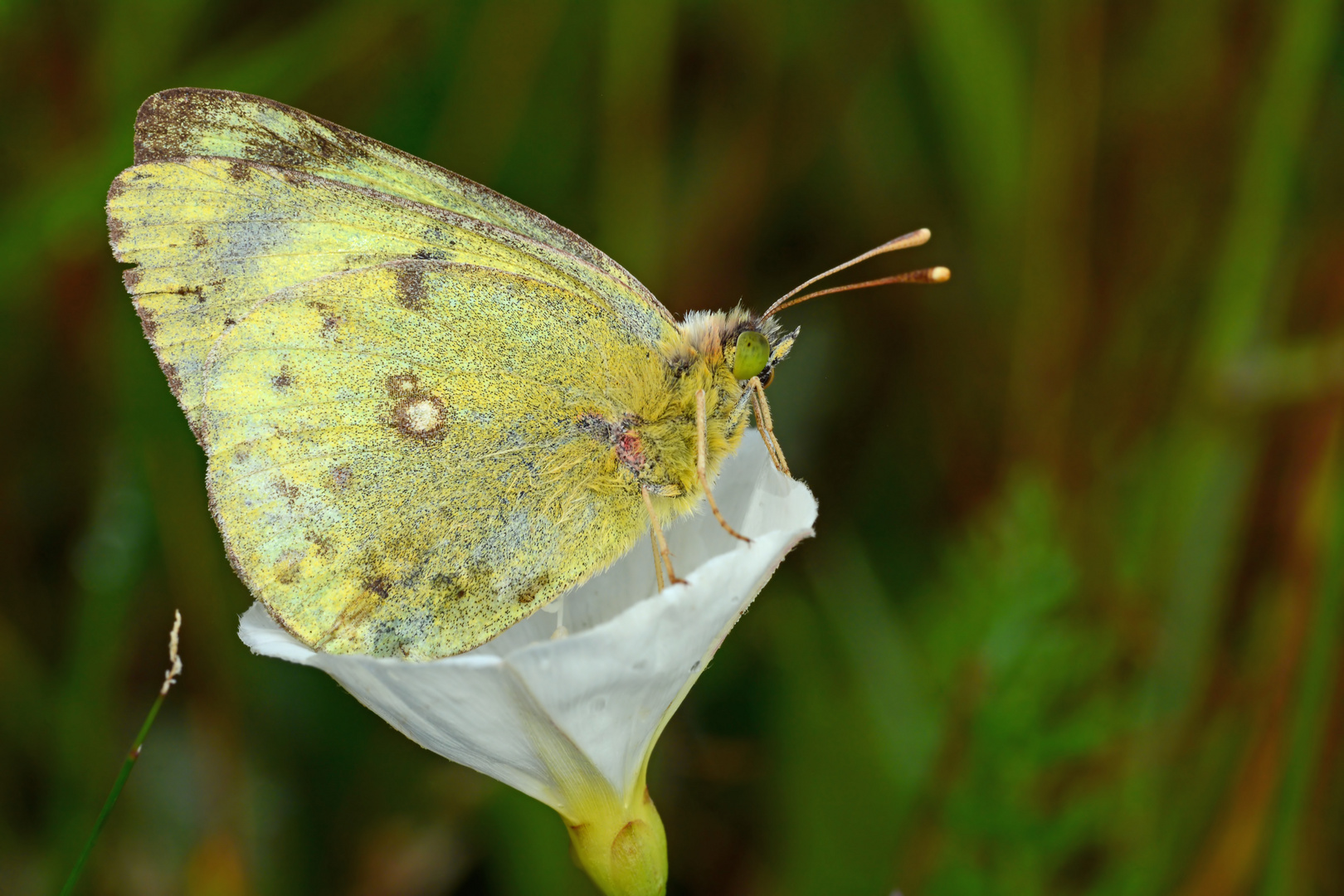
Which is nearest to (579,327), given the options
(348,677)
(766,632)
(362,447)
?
(362,447)

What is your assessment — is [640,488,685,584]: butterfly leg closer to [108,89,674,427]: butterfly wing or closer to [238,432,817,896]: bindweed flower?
[238,432,817,896]: bindweed flower

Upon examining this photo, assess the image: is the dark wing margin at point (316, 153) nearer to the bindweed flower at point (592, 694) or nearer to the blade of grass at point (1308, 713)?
the bindweed flower at point (592, 694)

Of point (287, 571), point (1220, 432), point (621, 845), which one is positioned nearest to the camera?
point (621, 845)

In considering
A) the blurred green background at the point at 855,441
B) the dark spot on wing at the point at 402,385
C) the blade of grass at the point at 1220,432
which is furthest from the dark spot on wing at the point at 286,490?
the blade of grass at the point at 1220,432

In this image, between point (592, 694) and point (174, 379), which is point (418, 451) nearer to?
point (174, 379)

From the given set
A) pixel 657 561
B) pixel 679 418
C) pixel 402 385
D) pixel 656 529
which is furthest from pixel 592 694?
pixel 402 385

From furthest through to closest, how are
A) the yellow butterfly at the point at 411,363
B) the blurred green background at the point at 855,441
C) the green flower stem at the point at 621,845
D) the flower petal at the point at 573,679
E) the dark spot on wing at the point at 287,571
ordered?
1. the blurred green background at the point at 855,441
2. the yellow butterfly at the point at 411,363
3. the dark spot on wing at the point at 287,571
4. the green flower stem at the point at 621,845
5. the flower petal at the point at 573,679
